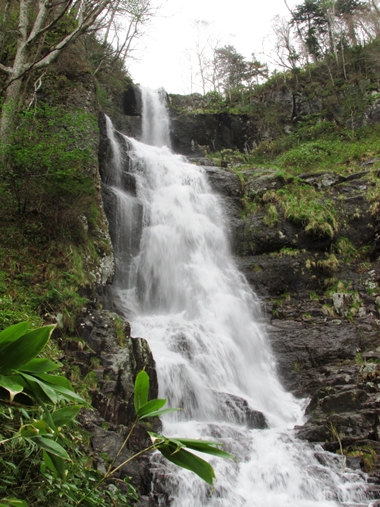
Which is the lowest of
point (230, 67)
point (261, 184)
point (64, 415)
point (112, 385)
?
point (112, 385)

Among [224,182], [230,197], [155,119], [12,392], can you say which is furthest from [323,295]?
[155,119]

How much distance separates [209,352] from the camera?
8688 millimetres

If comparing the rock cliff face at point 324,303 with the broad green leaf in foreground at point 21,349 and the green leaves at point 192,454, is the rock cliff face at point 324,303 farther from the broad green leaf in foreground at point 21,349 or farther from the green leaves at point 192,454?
the broad green leaf in foreground at point 21,349

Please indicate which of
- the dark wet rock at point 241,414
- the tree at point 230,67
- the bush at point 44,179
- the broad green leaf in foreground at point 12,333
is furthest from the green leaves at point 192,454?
the tree at point 230,67

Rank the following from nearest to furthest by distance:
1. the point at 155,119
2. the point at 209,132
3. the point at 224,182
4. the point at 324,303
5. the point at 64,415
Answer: the point at 64,415 < the point at 324,303 < the point at 224,182 < the point at 155,119 < the point at 209,132

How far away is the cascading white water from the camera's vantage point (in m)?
5.37

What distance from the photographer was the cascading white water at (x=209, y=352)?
17.6 ft

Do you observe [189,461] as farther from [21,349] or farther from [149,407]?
[21,349]

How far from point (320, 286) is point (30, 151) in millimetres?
9512

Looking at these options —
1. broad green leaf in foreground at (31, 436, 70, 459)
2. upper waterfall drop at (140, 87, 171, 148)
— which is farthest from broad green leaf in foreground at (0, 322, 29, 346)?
upper waterfall drop at (140, 87, 171, 148)

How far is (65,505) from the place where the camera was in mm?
1889

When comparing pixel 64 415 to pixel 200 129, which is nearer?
pixel 64 415

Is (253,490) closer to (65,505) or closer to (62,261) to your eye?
(65,505)

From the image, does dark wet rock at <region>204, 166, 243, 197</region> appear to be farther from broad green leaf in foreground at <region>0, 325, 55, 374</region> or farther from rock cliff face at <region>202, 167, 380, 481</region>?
broad green leaf in foreground at <region>0, 325, 55, 374</region>
